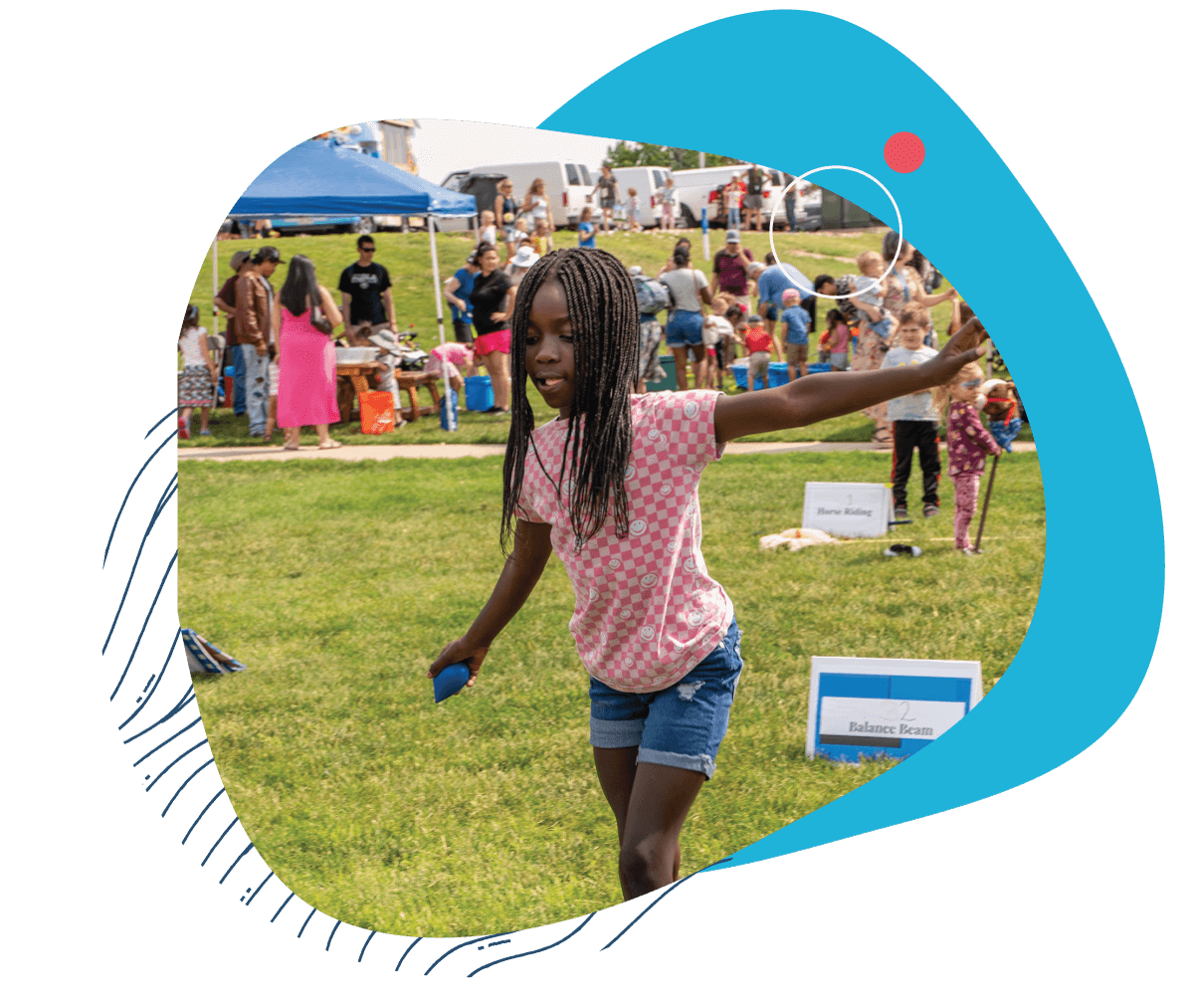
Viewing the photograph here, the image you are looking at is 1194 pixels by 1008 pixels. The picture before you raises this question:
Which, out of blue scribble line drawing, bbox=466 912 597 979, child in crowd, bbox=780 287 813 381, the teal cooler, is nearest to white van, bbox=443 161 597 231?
child in crowd, bbox=780 287 813 381

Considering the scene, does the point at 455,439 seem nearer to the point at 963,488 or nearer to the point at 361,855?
the point at 963,488

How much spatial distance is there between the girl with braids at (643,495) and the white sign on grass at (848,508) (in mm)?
2002

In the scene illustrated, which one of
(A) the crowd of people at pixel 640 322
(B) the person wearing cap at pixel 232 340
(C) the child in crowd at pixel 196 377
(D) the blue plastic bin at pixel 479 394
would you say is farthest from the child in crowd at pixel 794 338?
(D) the blue plastic bin at pixel 479 394

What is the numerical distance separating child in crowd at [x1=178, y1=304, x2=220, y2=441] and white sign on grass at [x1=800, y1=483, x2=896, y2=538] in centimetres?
251

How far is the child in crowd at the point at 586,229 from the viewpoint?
344 centimetres

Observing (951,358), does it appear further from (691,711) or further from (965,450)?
(965,450)

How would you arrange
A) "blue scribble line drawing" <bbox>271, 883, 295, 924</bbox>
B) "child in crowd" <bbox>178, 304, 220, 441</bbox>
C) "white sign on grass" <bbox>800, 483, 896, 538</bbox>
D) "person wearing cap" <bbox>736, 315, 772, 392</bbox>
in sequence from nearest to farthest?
"blue scribble line drawing" <bbox>271, 883, 295, 924</bbox> < "person wearing cap" <bbox>736, 315, 772, 392</bbox> < "white sign on grass" <bbox>800, 483, 896, 538</bbox> < "child in crowd" <bbox>178, 304, 220, 441</bbox>

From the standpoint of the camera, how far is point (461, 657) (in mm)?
2848

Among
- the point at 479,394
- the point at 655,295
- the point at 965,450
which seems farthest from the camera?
the point at 479,394

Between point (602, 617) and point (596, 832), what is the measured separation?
103cm

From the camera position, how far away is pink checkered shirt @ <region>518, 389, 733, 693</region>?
8.09 feet

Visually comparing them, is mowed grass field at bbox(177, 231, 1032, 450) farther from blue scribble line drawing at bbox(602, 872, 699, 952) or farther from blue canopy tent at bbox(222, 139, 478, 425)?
blue scribble line drawing at bbox(602, 872, 699, 952)

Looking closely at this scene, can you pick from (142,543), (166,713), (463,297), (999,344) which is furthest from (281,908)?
(463,297)

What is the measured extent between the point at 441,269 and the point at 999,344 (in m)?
2.34
